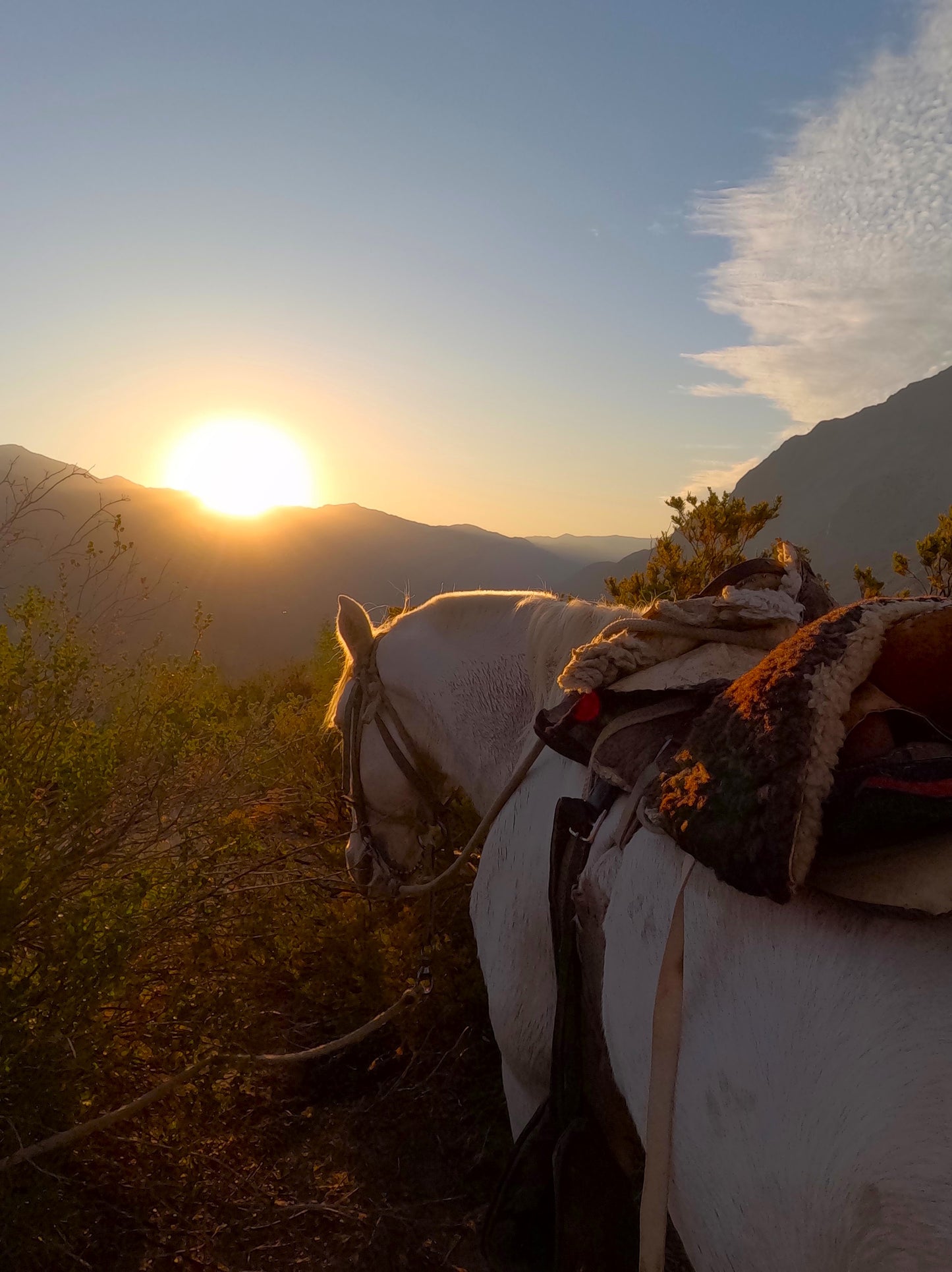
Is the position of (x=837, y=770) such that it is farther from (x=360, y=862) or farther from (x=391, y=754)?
(x=360, y=862)

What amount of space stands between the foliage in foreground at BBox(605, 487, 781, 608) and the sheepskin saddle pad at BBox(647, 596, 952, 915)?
11.6ft

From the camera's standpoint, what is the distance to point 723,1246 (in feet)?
3.12

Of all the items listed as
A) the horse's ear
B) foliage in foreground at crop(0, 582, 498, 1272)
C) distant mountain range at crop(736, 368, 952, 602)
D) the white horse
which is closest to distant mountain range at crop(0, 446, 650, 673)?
distant mountain range at crop(736, 368, 952, 602)

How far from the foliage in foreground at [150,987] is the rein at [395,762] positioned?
1.42 feet

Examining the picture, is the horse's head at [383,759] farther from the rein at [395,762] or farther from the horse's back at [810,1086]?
the horse's back at [810,1086]

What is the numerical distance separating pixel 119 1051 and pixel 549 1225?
1549mm

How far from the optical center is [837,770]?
3.07 feet

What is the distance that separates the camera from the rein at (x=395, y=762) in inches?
98.7

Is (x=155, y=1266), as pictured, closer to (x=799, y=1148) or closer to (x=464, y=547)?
(x=799, y=1148)

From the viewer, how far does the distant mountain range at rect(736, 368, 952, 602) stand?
Answer: 53.7 meters

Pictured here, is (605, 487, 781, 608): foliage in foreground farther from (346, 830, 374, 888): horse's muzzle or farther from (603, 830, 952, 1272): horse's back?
(603, 830, 952, 1272): horse's back

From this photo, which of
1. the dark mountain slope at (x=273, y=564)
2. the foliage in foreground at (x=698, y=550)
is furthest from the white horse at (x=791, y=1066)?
the dark mountain slope at (x=273, y=564)

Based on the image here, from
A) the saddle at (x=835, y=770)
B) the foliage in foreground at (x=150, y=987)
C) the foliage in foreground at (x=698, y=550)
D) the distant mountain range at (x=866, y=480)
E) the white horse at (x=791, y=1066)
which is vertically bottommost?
the foliage in foreground at (x=150, y=987)

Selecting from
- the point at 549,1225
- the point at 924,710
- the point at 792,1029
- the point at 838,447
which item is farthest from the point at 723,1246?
the point at 838,447
